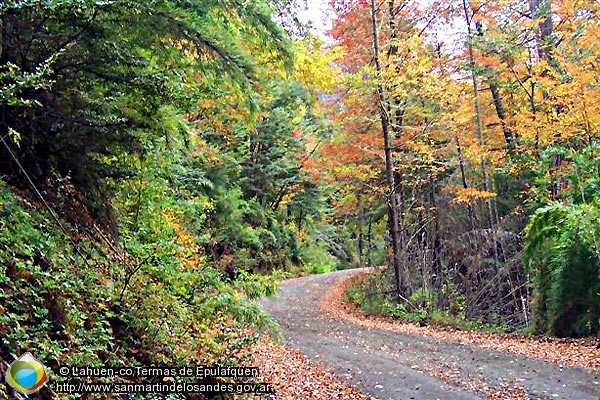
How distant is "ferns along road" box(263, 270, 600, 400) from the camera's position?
6.82m

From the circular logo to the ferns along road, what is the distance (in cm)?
456

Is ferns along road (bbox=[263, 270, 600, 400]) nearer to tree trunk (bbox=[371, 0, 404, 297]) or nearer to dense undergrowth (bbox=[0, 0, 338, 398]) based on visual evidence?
dense undergrowth (bbox=[0, 0, 338, 398])

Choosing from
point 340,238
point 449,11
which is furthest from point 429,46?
point 340,238

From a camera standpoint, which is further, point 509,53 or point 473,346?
point 509,53

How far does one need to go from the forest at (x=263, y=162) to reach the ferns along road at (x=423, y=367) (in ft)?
7.21

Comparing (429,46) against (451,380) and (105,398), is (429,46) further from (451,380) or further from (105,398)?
(105,398)

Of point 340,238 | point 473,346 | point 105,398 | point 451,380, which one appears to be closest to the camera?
point 105,398

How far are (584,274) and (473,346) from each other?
8.34ft

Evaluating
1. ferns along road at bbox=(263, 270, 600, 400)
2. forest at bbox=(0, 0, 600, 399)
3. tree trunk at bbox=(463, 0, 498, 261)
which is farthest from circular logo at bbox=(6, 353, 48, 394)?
tree trunk at bbox=(463, 0, 498, 261)

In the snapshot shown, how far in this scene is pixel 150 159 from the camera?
5.85 m

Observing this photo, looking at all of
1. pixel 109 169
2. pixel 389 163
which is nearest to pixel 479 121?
pixel 389 163

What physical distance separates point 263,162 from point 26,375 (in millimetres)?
22545

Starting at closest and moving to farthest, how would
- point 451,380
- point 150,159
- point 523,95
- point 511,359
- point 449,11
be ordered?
A: point 150,159, point 451,380, point 511,359, point 523,95, point 449,11

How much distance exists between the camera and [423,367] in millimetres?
8266
